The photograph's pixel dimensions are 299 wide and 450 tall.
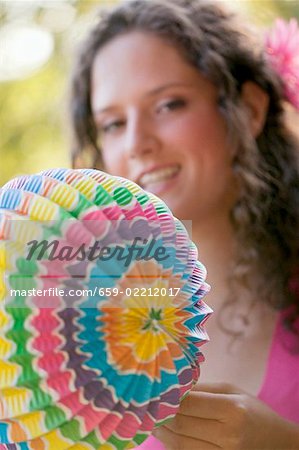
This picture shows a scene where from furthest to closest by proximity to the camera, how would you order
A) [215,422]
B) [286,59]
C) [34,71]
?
[34,71], [286,59], [215,422]

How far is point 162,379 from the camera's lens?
0.73 metres

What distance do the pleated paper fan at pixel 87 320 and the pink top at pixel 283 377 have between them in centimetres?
47

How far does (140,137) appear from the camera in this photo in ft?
4.15

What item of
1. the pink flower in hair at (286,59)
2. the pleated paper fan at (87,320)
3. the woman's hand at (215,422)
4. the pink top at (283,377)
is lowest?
the pink top at (283,377)

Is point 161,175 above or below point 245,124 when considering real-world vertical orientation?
below

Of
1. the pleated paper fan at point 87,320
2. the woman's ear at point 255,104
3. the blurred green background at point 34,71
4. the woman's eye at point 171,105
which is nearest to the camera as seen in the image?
the pleated paper fan at point 87,320

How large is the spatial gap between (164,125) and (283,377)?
18.3 inches

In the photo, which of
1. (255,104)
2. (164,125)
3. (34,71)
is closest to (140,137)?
(164,125)

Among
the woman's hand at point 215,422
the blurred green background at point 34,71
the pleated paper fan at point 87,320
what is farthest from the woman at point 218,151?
the blurred green background at point 34,71

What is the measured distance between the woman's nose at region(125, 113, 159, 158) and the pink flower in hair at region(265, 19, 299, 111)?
0.31 m

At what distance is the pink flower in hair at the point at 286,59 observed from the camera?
Answer: 145 cm

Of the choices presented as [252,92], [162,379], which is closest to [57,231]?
[162,379]

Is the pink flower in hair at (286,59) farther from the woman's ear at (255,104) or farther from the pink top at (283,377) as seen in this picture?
the pink top at (283,377)

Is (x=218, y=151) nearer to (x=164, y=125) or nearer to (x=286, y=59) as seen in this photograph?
(x=164, y=125)
